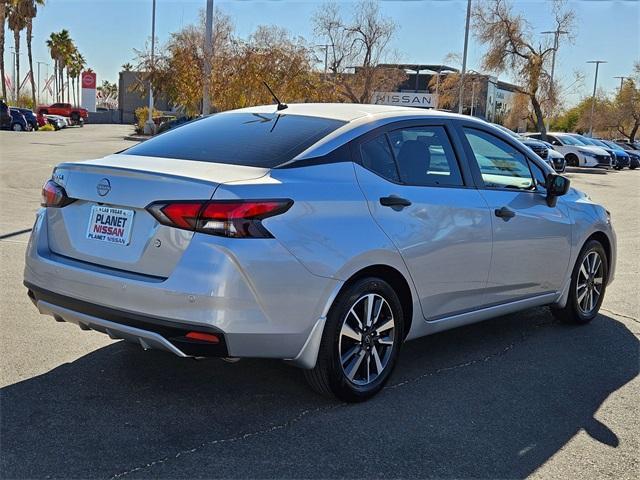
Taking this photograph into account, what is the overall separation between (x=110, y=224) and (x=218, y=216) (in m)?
0.64

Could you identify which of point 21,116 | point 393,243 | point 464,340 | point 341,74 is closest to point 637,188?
point 464,340

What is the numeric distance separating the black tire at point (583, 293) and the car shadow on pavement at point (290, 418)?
0.78m

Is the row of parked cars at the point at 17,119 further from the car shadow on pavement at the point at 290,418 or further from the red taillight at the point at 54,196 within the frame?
the red taillight at the point at 54,196

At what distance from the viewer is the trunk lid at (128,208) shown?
11.6 ft

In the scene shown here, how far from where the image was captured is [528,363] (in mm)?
5062

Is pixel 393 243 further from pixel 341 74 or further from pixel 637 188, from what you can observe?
pixel 341 74

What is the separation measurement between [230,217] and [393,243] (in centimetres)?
106

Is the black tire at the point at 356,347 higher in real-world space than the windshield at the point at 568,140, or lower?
lower

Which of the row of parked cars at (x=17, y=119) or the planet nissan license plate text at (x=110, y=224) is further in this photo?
the row of parked cars at (x=17, y=119)

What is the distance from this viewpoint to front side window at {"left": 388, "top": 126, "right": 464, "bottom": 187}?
4453mm

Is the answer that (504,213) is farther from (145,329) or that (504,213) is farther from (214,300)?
(145,329)

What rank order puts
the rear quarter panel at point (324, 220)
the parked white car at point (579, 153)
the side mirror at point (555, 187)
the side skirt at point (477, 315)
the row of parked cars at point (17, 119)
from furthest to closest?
the row of parked cars at point (17, 119) < the parked white car at point (579, 153) < the side mirror at point (555, 187) < the side skirt at point (477, 315) < the rear quarter panel at point (324, 220)

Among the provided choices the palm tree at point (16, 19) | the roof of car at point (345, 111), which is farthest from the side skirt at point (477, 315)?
the palm tree at point (16, 19)

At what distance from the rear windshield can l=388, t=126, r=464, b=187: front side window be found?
43 cm
